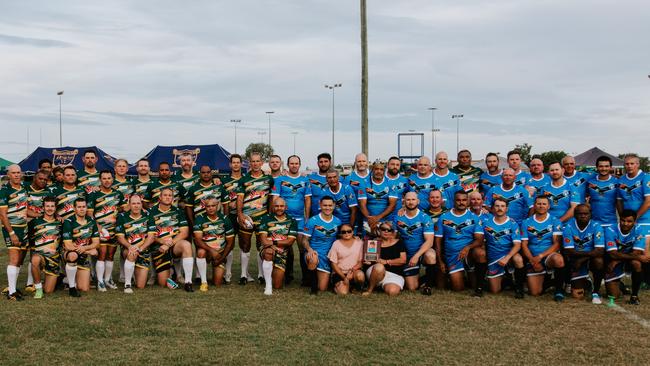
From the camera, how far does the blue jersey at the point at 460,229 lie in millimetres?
6723

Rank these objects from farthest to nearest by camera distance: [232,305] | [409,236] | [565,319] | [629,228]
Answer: [409,236] < [629,228] < [232,305] < [565,319]

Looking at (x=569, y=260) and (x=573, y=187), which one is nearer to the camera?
(x=569, y=260)

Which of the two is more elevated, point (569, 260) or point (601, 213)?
point (601, 213)

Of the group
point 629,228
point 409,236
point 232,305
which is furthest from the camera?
point 409,236

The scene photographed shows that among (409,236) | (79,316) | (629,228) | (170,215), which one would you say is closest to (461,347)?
(409,236)

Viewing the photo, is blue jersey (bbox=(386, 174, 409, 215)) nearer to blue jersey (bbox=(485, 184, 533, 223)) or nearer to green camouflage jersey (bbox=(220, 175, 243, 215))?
blue jersey (bbox=(485, 184, 533, 223))

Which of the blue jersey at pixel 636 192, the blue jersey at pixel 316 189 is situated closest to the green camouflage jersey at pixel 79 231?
the blue jersey at pixel 316 189

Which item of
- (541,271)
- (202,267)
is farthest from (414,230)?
(202,267)

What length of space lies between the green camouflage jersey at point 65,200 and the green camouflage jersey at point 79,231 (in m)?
0.19

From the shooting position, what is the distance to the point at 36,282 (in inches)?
252

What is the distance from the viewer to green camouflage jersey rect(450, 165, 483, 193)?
294 inches

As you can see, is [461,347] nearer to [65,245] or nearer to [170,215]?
[170,215]

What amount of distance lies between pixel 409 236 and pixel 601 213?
2.51 metres

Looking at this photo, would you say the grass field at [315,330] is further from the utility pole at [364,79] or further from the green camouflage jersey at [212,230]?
the utility pole at [364,79]
